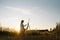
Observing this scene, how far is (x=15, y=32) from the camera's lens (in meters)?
9.56

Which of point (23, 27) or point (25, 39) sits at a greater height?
point (23, 27)

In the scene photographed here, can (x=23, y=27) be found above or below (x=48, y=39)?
above

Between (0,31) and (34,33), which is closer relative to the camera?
(34,33)

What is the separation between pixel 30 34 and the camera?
8422 millimetres

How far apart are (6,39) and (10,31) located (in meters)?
1.67

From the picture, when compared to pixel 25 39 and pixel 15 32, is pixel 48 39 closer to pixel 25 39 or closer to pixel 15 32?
pixel 25 39

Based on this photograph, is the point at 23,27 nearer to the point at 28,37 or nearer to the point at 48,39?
the point at 28,37

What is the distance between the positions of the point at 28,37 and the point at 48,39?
1.17 m

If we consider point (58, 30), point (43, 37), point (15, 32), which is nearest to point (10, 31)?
point (15, 32)

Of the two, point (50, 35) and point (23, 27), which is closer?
point (50, 35)

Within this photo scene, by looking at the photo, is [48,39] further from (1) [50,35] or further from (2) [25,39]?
(2) [25,39]

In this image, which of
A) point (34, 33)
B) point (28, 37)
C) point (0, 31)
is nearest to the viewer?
point (28, 37)

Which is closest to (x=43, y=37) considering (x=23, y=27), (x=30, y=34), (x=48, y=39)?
(x=48, y=39)

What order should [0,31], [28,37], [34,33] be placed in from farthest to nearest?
[0,31]
[34,33]
[28,37]
